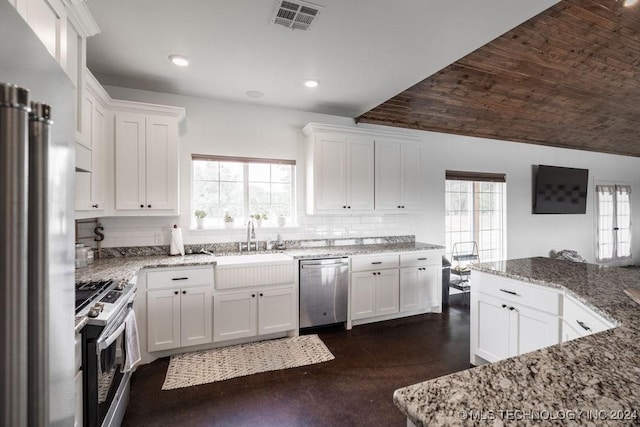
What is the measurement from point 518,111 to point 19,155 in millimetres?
5308

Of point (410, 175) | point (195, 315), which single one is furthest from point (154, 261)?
point (410, 175)

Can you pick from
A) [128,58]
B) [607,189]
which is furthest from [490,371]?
[607,189]

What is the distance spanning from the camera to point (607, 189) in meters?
6.57

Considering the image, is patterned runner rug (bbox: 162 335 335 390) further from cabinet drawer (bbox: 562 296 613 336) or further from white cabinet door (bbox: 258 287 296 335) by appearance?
cabinet drawer (bbox: 562 296 613 336)

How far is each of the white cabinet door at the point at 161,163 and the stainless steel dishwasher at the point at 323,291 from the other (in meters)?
1.58

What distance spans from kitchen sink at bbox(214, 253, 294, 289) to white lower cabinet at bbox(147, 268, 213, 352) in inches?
4.9

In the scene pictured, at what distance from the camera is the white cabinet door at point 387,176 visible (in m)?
4.01

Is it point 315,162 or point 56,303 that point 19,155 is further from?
point 315,162

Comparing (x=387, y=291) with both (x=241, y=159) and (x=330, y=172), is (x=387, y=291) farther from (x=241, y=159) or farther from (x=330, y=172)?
(x=241, y=159)

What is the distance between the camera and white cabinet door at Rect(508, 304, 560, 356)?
194cm

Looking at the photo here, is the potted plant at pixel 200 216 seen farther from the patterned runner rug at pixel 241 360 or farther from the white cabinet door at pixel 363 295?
the white cabinet door at pixel 363 295

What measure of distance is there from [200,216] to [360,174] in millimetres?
2050

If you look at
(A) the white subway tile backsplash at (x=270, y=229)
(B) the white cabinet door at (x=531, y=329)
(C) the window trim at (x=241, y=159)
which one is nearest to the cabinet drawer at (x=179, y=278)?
(A) the white subway tile backsplash at (x=270, y=229)

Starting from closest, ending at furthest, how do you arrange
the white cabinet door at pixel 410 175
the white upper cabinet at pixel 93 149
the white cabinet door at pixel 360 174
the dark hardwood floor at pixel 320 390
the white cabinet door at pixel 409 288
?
the dark hardwood floor at pixel 320 390, the white upper cabinet at pixel 93 149, the white cabinet door at pixel 409 288, the white cabinet door at pixel 360 174, the white cabinet door at pixel 410 175
